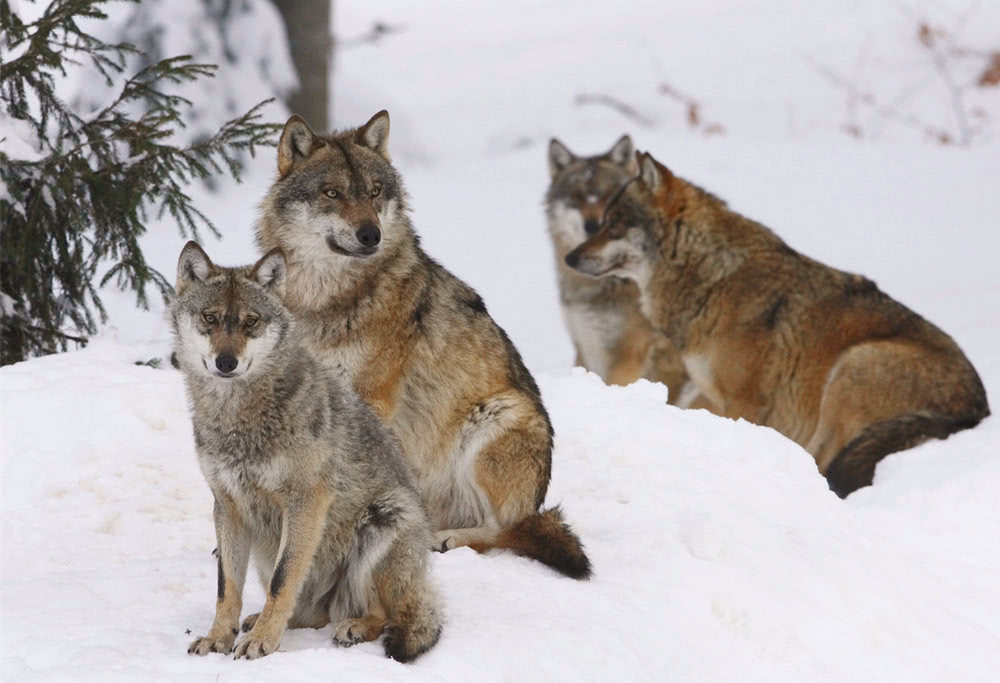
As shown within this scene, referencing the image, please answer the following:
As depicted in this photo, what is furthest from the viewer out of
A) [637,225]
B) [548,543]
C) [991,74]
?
[991,74]

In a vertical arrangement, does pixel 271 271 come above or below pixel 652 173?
above

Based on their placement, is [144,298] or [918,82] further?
→ [918,82]

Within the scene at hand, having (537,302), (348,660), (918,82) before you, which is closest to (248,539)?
(348,660)

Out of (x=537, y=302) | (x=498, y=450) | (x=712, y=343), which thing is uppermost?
(x=498, y=450)

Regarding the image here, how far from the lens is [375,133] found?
21.5 ft

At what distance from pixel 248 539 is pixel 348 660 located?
2.14ft

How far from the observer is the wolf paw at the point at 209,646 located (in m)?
4.46

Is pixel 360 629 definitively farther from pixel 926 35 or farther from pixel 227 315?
pixel 926 35

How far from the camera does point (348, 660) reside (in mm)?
4414

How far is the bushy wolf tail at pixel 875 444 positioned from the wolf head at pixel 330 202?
3773mm

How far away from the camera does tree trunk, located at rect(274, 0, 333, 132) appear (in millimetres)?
16000

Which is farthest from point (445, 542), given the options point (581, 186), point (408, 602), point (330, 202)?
point (581, 186)

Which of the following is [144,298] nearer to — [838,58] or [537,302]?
[537,302]

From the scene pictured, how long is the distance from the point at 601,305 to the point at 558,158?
1948 millimetres
